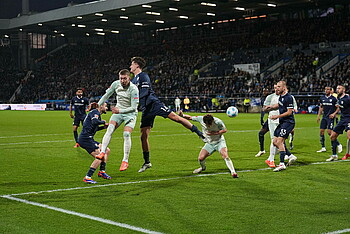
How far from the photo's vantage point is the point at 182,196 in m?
9.00

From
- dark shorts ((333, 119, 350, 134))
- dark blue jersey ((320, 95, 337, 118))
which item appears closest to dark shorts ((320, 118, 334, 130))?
dark blue jersey ((320, 95, 337, 118))

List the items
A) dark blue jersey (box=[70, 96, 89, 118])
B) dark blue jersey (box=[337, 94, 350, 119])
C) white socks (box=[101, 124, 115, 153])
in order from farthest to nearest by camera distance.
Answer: dark blue jersey (box=[70, 96, 89, 118])
dark blue jersey (box=[337, 94, 350, 119])
white socks (box=[101, 124, 115, 153])

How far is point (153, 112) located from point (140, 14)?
5230 cm

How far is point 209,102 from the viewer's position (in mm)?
52844

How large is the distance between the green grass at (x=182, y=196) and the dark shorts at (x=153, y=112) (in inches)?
47.5

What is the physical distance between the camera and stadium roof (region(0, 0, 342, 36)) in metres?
56.1

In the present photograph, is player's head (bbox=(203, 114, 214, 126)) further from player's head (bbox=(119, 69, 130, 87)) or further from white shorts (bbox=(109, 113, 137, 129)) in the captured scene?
player's head (bbox=(119, 69, 130, 87))

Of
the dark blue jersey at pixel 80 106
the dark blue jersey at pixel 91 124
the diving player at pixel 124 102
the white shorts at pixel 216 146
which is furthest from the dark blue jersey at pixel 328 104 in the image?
the dark blue jersey at pixel 80 106

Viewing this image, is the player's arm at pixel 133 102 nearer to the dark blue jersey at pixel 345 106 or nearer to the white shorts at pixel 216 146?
the white shorts at pixel 216 146

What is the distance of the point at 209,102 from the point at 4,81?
4328 centimetres

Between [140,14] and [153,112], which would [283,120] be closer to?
[153,112]

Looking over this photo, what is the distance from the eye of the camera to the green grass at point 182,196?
7004mm

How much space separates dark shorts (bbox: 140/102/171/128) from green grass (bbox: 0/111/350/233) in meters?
1.21

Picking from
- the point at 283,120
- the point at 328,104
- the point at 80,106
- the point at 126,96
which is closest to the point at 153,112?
the point at 126,96
